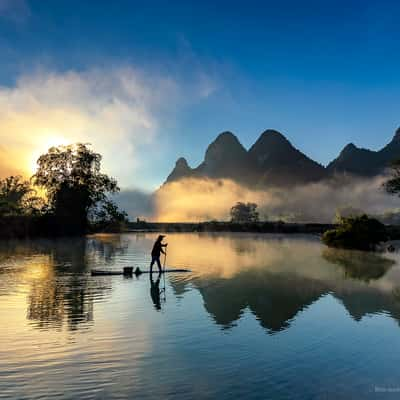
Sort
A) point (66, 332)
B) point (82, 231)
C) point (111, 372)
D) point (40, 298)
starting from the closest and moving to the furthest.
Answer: point (111, 372), point (66, 332), point (40, 298), point (82, 231)

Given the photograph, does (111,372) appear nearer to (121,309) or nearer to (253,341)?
(253,341)

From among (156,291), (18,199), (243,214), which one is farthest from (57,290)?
(243,214)

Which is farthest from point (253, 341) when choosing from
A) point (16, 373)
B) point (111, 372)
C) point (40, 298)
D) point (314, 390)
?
point (40, 298)

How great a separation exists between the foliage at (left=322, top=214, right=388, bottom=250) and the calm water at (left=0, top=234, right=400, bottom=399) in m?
29.3

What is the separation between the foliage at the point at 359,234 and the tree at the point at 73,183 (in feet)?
139

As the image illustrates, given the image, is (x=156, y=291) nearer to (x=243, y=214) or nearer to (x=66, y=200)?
(x=66, y=200)

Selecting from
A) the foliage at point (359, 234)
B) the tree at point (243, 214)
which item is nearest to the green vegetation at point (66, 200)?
the foliage at point (359, 234)

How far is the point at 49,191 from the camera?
2992 inches

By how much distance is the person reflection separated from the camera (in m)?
16.3

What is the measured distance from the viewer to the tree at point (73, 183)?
72.9 m

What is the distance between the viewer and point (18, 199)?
82.4m

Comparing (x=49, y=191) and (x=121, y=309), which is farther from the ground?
(x=49, y=191)

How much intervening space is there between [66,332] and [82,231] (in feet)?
212

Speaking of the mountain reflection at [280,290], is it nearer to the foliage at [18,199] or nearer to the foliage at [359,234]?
the foliage at [359,234]
